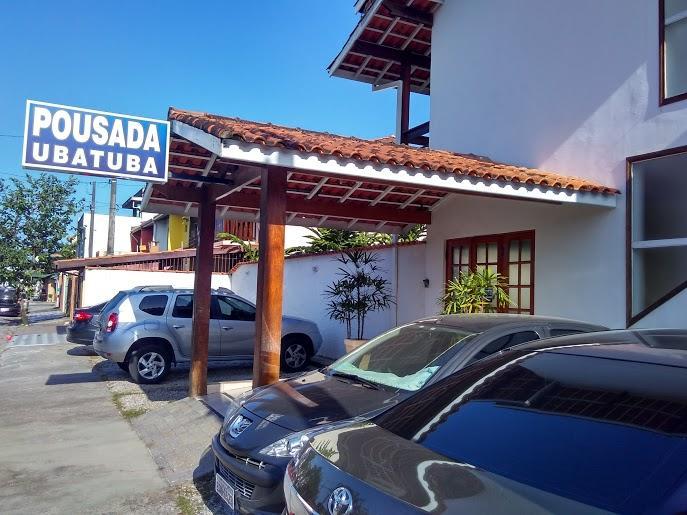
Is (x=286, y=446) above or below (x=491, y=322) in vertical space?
below

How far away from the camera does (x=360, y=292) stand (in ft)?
37.1

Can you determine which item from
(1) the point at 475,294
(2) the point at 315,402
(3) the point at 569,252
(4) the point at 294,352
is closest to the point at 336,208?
(1) the point at 475,294

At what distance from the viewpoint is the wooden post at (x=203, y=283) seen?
814 cm

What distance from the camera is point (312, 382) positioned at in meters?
4.97

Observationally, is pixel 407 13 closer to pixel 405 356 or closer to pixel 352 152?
pixel 352 152

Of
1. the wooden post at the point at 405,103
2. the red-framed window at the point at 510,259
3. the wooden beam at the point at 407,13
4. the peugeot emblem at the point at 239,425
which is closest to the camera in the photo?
the peugeot emblem at the point at 239,425

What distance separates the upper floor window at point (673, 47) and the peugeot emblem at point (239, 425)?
242 inches

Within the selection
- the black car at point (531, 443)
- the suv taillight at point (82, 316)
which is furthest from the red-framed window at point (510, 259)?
the suv taillight at point (82, 316)

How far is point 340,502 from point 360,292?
30.4ft

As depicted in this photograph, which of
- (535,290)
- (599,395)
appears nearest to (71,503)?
(599,395)

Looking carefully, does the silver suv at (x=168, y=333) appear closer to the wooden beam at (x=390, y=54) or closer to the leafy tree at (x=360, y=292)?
the leafy tree at (x=360, y=292)

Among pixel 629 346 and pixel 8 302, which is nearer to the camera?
pixel 629 346

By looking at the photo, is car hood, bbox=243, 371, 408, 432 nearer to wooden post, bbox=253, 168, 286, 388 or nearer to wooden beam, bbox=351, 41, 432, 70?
wooden post, bbox=253, 168, 286, 388

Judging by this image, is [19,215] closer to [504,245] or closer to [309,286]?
[309,286]
